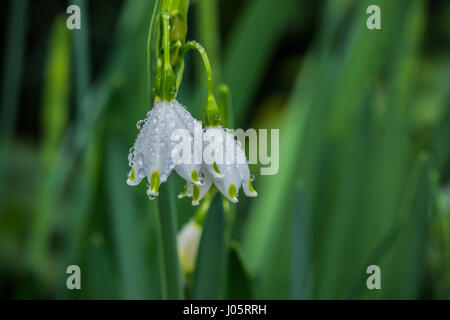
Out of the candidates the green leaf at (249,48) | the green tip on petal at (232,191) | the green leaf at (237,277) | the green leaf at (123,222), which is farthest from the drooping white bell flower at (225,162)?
the green leaf at (249,48)

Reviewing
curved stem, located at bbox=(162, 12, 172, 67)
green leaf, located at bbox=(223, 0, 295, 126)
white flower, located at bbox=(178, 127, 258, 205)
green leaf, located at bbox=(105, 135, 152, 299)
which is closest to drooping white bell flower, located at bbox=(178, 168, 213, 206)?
white flower, located at bbox=(178, 127, 258, 205)

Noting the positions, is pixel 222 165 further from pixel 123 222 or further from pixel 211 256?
pixel 123 222

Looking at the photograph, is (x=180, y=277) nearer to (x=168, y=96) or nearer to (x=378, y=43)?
(x=168, y=96)

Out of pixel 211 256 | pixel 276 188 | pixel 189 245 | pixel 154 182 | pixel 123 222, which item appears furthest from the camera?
pixel 276 188

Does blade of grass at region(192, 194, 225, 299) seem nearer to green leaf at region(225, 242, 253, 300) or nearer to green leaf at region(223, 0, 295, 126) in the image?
green leaf at region(225, 242, 253, 300)

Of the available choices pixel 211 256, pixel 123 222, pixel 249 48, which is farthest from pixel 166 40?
pixel 249 48
